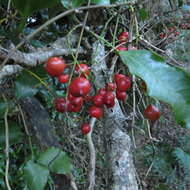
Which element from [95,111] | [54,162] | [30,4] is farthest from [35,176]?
[30,4]

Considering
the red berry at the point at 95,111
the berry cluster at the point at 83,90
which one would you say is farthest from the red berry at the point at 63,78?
the red berry at the point at 95,111

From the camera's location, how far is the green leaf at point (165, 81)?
0.46 meters

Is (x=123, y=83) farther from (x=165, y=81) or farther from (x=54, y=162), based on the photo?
(x=54, y=162)

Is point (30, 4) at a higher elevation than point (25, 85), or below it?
higher

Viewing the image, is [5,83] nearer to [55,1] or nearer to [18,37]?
[18,37]

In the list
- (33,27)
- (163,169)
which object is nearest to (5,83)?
(33,27)

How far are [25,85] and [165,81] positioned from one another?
0.31m

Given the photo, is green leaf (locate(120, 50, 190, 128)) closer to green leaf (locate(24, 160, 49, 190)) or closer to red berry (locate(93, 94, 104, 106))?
red berry (locate(93, 94, 104, 106))

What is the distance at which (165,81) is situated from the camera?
47 cm

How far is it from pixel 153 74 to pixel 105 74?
0.73ft

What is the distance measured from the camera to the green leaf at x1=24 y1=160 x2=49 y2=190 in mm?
635

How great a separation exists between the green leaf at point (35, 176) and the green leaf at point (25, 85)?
0.15 metres

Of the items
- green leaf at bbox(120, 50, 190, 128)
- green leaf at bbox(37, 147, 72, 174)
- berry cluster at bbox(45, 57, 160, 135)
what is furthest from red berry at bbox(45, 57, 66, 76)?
green leaf at bbox(37, 147, 72, 174)

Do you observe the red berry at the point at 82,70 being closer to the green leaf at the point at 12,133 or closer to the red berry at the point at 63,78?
the red berry at the point at 63,78
